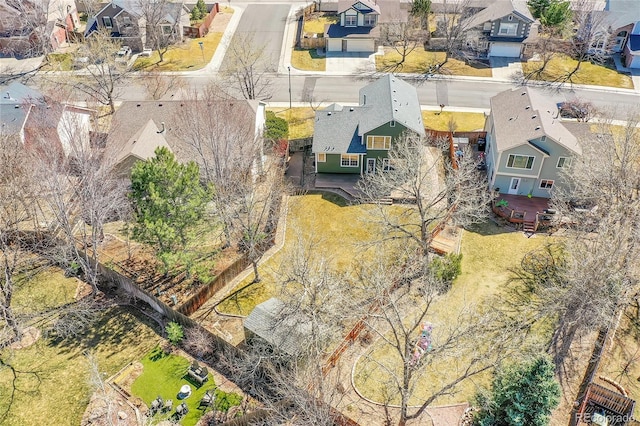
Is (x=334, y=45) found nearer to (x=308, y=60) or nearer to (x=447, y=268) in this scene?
(x=308, y=60)

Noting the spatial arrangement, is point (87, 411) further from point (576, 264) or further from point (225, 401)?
point (576, 264)

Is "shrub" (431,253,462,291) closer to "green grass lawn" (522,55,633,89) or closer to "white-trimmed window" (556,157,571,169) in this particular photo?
"white-trimmed window" (556,157,571,169)

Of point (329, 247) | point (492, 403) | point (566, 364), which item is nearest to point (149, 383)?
point (329, 247)

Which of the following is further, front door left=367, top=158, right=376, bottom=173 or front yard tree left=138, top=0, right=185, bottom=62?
front yard tree left=138, top=0, right=185, bottom=62

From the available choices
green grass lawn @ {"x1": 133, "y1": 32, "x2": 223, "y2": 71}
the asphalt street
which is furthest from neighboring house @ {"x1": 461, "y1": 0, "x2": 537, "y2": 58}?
green grass lawn @ {"x1": 133, "y1": 32, "x2": 223, "y2": 71}

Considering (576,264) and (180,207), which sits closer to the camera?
(576,264)
